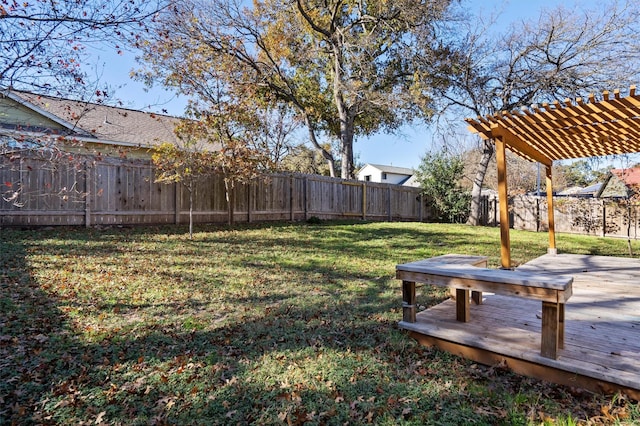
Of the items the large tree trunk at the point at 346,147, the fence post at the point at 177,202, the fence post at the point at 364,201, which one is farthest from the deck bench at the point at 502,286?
the large tree trunk at the point at 346,147

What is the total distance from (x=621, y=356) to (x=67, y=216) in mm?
9301

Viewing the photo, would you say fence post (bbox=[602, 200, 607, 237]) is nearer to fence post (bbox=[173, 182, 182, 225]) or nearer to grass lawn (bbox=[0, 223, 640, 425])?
grass lawn (bbox=[0, 223, 640, 425])

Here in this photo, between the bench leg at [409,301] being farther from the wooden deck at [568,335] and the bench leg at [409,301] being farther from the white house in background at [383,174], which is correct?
the white house in background at [383,174]

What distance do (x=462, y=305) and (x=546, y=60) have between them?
1278cm

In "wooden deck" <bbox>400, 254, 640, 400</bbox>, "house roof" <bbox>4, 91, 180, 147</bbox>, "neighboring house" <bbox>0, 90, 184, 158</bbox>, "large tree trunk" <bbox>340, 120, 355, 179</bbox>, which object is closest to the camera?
"wooden deck" <bbox>400, 254, 640, 400</bbox>

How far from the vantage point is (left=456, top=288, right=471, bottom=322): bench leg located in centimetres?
311

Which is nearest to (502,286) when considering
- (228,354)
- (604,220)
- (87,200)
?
(228,354)

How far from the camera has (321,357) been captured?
110 inches

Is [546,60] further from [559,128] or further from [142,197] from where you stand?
[142,197]

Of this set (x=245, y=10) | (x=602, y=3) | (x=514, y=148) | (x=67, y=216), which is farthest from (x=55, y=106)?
(x=602, y=3)

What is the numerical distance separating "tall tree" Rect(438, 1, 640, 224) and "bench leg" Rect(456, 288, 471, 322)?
31.0 ft

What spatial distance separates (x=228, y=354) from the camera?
2.84 metres

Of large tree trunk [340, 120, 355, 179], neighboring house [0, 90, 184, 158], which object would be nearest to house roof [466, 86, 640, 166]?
neighboring house [0, 90, 184, 158]

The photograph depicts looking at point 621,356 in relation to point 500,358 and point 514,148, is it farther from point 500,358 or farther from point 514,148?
point 514,148
